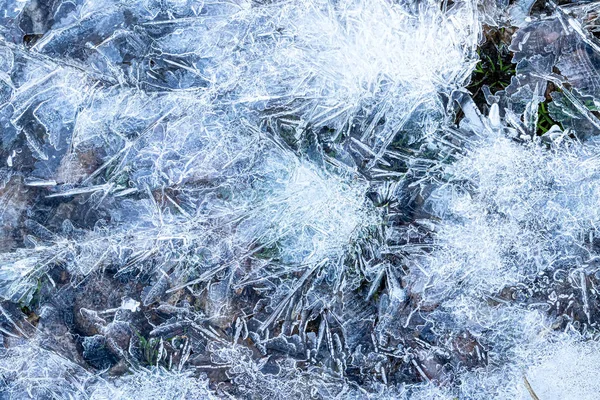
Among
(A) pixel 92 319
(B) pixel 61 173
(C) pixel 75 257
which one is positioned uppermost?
(B) pixel 61 173

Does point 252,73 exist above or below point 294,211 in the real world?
above

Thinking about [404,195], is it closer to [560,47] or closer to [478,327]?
[478,327]

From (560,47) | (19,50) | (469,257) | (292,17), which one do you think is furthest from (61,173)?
(560,47)

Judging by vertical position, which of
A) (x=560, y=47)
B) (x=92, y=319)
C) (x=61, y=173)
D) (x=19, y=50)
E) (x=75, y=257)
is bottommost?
(x=92, y=319)

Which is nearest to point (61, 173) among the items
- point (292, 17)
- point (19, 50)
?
point (19, 50)

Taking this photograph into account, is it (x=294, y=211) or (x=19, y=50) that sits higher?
(x=19, y=50)

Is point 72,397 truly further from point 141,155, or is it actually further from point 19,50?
point 19,50
